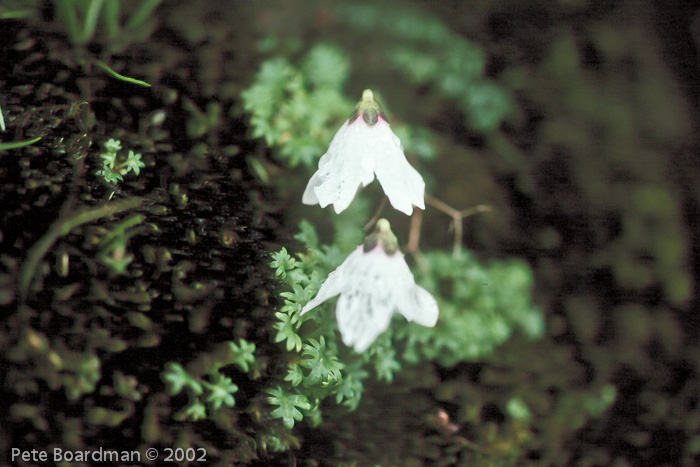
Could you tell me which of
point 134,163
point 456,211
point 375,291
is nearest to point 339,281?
point 375,291

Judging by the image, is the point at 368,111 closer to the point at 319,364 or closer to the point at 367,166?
the point at 367,166

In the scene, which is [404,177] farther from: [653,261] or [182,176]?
[653,261]

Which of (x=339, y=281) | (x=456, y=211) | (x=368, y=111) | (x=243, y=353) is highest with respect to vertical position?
(x=456, y=211)

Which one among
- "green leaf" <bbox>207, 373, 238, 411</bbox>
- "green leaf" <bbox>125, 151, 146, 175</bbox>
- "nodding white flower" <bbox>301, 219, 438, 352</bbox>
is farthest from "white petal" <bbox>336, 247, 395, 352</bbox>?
"green leaf" <bbox>125, 151, 146, 175</bbox>

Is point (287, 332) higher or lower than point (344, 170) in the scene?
lower

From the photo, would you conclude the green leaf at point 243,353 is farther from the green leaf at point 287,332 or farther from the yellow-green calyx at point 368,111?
the yellow-green calyx at point 368,111

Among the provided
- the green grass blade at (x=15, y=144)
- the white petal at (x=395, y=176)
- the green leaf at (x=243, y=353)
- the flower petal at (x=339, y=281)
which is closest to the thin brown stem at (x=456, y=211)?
the white petal at (x=395, y=176)

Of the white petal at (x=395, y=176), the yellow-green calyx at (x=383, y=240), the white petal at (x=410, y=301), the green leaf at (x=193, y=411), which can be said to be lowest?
the green leaf at (x=193, y=411)
